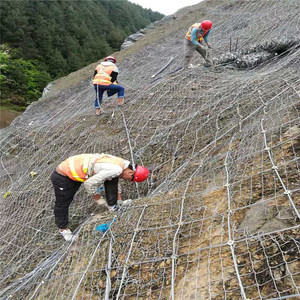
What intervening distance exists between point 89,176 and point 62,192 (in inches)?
13.7

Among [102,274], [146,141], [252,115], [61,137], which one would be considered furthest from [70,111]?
[102,274]

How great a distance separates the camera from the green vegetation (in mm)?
15789

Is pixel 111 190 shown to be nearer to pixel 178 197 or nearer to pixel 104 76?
pixel 178 197

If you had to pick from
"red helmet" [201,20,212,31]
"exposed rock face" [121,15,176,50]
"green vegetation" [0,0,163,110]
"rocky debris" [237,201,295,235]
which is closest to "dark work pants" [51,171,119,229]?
"rocky debris" [237,201,295,235]

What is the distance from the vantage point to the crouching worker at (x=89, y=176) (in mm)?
2467

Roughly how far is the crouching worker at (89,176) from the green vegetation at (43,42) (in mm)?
13238

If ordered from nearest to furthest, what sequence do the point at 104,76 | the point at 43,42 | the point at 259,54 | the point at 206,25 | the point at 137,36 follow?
the point at 104,76 → the point at 206,25 → the point at 259,54 → the point at 137,36 → the point at 43,42

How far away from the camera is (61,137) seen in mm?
4781

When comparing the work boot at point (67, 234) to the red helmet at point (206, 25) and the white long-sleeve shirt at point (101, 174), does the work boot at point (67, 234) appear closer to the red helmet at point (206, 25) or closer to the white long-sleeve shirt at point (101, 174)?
the white long-sleeve shirt at point (101, 174)

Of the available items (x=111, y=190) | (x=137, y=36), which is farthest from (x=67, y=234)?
(x=137, y=36)

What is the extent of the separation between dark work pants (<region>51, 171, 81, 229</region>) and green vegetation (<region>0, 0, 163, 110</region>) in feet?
43.3

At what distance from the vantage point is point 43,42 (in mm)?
22344

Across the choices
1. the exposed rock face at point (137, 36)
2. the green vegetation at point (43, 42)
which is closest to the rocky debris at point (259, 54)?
the exposed rock face at point (137, 36)

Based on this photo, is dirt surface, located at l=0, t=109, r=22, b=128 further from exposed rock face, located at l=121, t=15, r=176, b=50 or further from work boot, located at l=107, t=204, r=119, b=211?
work boot, located at l=107, t=204, r=119, b=211
